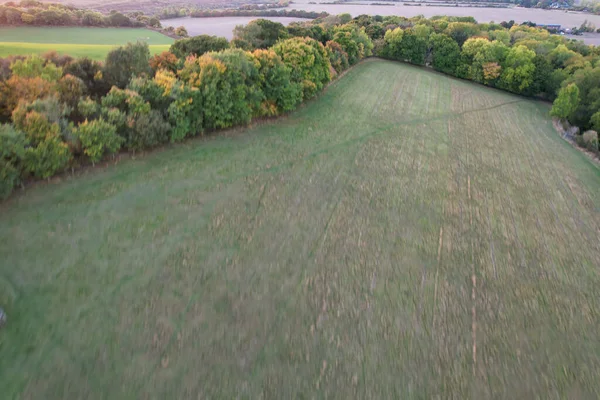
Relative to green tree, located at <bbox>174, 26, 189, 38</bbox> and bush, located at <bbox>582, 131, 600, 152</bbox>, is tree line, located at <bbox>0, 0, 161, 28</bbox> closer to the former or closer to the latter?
green tree, located at <bbox>174, 26, 189, 38</bbox>

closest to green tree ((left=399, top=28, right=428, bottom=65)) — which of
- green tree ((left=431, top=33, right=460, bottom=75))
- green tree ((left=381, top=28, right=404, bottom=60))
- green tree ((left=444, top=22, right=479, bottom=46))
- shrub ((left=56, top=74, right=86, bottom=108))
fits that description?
green tree ((left=381, top=28, right=404, bottom=60))

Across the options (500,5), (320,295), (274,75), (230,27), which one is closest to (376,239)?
(320,295)

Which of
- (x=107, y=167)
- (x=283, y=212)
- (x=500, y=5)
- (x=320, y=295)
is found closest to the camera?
(x=320, y=295)

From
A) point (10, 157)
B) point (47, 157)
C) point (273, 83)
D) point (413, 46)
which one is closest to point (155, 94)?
point (47, 157)

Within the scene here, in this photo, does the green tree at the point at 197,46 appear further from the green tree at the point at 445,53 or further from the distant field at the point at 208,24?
the green tree at the point at 445,53

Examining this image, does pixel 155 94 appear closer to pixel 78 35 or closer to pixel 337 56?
pixel 78 35

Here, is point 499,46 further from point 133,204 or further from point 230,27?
point 133,204
